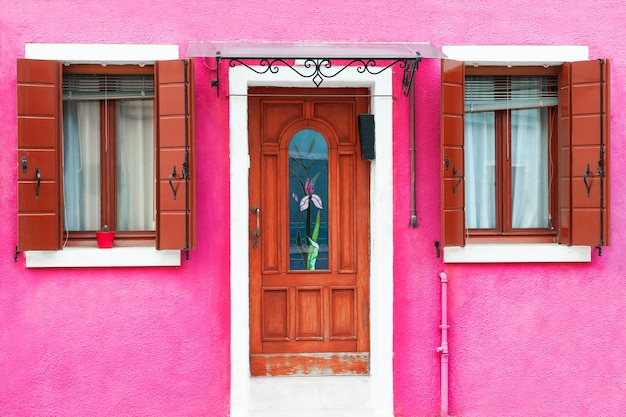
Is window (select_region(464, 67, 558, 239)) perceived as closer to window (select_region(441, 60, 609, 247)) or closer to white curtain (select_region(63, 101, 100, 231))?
window (select_region(441, 60, 609, 247))

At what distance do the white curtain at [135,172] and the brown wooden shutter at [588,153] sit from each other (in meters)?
3.18

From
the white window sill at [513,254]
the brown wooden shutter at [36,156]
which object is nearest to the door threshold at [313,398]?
the white window sill at [513,254]

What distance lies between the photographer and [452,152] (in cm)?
535

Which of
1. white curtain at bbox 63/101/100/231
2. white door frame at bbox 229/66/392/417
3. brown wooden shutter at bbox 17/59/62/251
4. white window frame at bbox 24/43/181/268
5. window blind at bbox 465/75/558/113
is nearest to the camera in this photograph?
brown wooden shutter at bbox 17/59/62/251

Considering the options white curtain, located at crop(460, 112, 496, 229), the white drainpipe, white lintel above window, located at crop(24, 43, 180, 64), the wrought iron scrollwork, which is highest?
white lintel above window, located at crop(24, 43, 180, 64)

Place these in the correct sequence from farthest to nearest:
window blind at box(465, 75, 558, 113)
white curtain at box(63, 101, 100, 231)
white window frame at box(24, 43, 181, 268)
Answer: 1. window blind at box(465, 75, 558, 113)
2. white curtain at box(63, 101, 100, 231)
3. white window frame at box(24, 43, 181, 268)

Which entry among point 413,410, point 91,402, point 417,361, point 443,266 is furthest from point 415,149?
point 91,402

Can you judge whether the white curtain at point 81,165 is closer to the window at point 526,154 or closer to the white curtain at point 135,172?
the white curtain at point 135,172

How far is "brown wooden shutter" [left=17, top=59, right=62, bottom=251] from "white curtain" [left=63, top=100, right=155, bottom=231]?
0.34 meters

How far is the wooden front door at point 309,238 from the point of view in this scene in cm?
575

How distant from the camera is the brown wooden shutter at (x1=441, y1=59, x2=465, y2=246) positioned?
17.5ft

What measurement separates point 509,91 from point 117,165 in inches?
122

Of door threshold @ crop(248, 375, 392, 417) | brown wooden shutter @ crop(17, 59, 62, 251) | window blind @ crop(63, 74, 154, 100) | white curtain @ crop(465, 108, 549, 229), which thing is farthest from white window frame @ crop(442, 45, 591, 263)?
brown wooden shutter @ crop(17, 59, 62, 251)

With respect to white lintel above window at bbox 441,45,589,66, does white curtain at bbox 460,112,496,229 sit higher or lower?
lower
